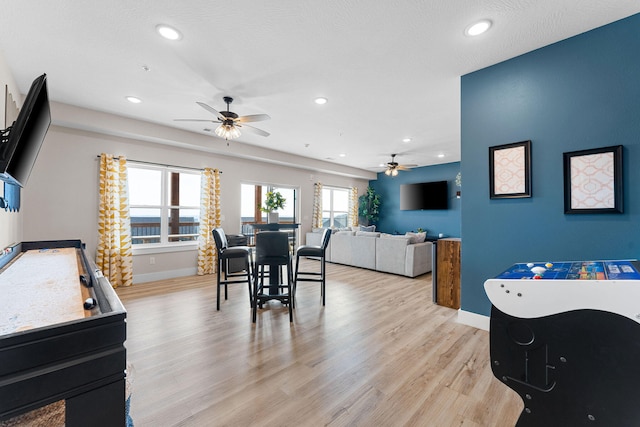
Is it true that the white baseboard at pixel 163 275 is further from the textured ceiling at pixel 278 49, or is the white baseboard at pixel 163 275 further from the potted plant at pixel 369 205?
the potted plant at pixel 369 205

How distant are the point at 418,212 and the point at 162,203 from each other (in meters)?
7.03

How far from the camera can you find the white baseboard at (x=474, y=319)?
2.77m

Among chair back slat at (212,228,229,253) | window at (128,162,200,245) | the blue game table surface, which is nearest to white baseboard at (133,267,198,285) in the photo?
window at (128,162,200,245)

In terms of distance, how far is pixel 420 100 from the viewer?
360 cm

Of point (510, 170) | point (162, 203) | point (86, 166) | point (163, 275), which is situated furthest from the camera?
point (162, 203)

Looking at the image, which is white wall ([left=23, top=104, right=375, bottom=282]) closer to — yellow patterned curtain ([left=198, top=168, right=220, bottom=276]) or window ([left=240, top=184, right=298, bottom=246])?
yellow patterned curtain ([left=198, top=168, right=220, bottom=276])

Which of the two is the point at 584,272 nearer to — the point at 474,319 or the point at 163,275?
the point at 474,319

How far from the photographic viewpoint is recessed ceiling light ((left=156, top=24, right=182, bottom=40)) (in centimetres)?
219

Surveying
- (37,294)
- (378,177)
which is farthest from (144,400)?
(378,177)

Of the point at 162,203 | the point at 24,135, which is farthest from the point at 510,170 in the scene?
the point at 162,203

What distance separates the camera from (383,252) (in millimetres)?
5477

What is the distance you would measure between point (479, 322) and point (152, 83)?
14.7ft

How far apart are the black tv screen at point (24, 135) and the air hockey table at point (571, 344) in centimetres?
247

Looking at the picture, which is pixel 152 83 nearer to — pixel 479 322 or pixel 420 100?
pixel 420 100
